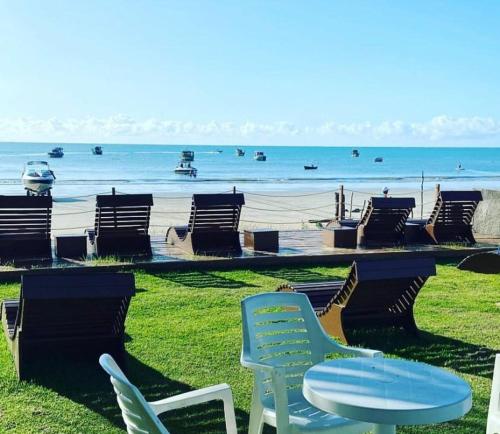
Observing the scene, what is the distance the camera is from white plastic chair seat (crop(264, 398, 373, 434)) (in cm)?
399

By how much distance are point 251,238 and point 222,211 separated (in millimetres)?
867

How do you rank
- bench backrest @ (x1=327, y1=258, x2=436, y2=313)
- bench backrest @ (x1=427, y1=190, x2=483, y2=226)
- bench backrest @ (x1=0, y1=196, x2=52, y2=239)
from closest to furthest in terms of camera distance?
bench backrest @ (x1=327, y1=258, x2=436, y2=313), bench backrest @ (x1=0, y1=196, x2=52, y2=239), bench backrest @ (x1=427, y1=190, x2=483, y2=226)

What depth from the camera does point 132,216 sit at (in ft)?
38.8

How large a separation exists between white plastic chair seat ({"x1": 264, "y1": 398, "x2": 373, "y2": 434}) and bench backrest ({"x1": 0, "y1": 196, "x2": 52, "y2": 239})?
7.46 m

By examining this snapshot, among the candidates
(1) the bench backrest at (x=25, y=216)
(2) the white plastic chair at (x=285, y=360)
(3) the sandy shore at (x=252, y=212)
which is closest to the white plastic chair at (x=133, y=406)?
(2) the white plastic chair at (x=285, y=360)

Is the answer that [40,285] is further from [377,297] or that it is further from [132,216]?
[132,216]

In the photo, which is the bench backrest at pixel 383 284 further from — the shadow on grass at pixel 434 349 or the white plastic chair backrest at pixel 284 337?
the white plastic chair backrest at pixel 284 337

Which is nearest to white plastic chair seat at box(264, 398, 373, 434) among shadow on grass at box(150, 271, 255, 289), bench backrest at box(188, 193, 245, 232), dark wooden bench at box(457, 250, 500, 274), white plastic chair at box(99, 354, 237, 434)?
white plastic chair at box(99, 354, 237, 434)

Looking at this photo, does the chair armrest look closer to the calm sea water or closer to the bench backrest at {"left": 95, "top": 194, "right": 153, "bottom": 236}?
the bench backrest at {"left": 95, "top": 194, "right": 153, "bottom": 236}

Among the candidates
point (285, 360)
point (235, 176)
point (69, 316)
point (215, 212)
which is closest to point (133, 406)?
point (285, 360)

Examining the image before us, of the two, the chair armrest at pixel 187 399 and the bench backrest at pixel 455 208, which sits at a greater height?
the bench backrest at pixel 455 208

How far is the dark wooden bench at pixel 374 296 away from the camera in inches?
275

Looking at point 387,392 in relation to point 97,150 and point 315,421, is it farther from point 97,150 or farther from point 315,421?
point 97,150

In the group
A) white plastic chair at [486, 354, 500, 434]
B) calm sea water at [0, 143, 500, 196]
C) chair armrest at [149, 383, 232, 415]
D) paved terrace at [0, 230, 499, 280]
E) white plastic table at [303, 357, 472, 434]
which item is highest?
white plastic table at [303, 357, 472, 434]
